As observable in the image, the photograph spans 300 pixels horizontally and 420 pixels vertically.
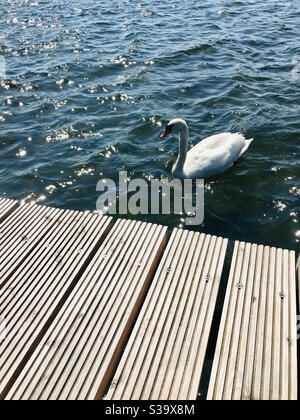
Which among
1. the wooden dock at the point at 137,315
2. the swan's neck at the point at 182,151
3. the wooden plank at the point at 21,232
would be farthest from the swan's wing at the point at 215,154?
the wooden plank at the point at 21,232

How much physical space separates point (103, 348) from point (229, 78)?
1190 centimetres

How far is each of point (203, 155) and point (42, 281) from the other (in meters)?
5.11

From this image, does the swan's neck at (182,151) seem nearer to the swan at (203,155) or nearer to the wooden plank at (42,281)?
the swan at (203,155)

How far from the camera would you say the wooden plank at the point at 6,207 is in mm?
7594

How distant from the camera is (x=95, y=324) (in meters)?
5.27

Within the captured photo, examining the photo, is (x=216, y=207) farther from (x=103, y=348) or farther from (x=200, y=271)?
(x=103, y=348)

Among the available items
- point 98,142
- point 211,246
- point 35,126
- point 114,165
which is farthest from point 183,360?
point 35,126

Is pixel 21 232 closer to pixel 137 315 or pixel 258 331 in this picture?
pixel 137 315

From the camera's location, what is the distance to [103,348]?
495 cm

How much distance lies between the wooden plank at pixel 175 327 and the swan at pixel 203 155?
9.04ft

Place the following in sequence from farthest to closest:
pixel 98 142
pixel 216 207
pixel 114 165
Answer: pixel 98 142, pixel 114 165, pixel 216 207

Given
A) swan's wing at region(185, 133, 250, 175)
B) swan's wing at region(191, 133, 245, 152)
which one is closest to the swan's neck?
swan's wing at region(185, 133, 250, 175)

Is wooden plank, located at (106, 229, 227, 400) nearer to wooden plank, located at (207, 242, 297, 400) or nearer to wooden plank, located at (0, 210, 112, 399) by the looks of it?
wooden plank, located at (207, 242, 297, 400)

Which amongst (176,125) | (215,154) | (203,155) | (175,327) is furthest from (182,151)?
(175,327)
